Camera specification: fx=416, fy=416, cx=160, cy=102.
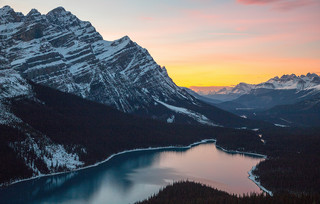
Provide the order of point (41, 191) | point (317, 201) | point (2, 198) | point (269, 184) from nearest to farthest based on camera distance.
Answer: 1. point (317, 201)
2. point (2, 198)
3. point (41, 191)
4. point (269, 184)

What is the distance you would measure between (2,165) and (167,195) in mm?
73841

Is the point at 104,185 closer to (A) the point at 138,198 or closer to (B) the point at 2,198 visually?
(A) the point at 138,198

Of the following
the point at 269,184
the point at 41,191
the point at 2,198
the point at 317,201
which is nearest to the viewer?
the point at 317,201

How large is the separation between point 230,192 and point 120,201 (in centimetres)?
4684

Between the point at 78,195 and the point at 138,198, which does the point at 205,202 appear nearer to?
the point at 138,198

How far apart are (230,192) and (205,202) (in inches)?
1576

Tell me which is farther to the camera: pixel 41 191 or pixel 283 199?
pixel 41 191

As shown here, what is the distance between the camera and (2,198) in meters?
154

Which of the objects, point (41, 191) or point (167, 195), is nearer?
point (167, 195)

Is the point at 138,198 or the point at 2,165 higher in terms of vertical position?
the point at 2,165

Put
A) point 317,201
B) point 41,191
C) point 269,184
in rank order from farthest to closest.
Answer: point 269,184
point 41,191
point 317,201

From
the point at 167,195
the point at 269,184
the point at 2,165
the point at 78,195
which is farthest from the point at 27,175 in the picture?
the point at 269,184

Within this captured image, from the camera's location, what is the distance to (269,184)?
183500 millimetres

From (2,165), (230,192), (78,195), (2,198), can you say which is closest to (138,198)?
(78,195)
